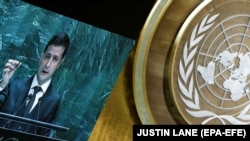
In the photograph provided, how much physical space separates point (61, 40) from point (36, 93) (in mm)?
226

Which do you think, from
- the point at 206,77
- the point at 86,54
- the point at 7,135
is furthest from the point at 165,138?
the point at 7,135

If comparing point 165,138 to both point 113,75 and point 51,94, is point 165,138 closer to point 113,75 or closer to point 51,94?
point 113,75

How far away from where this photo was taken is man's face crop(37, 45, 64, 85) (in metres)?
1.21

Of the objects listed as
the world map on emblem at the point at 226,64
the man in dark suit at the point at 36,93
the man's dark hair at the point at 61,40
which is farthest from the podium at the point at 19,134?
the world map on emblem at the point at 226,64

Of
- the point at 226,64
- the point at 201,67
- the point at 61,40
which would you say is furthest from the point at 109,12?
the point at 226,64

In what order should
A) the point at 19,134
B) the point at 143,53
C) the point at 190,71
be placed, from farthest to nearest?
the point at 190,71 < the point at 143,53 < the point at 19,134

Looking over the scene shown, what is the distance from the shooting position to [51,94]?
1.25 m

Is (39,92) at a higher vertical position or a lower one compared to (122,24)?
lower

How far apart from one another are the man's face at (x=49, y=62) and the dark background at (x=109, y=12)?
0.14 m

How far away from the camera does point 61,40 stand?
123 cm

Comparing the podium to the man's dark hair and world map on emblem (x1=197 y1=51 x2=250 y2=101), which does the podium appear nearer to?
the man's dark hair

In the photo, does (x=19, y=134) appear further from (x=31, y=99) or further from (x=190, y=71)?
(x=190, y=71)

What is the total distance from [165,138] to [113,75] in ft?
1.21

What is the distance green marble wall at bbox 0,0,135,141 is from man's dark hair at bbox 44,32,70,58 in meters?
0.02
